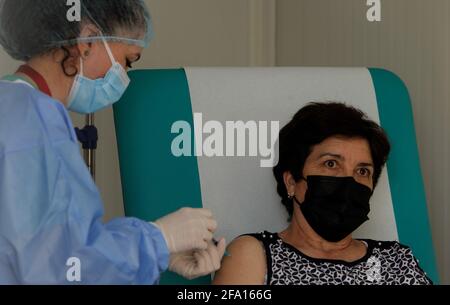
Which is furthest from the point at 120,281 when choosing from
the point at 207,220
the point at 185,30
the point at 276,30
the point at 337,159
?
the point at 276,30

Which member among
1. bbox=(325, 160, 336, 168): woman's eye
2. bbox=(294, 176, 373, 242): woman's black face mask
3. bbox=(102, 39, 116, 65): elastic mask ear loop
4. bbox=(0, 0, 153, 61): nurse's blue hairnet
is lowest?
bbox=(294, 176, 373, 242): woman's black face mask

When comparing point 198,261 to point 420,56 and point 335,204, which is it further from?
point 420,56

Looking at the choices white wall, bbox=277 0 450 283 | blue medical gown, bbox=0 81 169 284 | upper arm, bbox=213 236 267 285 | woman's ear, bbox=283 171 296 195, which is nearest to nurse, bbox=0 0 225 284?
blue medical gown, bbox=0 81 169 284

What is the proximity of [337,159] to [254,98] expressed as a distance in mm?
310

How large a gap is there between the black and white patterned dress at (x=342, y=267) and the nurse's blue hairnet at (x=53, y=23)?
0.60 metres

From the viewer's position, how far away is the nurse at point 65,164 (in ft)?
4.91

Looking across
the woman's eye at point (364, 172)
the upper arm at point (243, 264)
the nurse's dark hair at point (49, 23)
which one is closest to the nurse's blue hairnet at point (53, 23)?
the nurse's dark hair at point (49, 23)

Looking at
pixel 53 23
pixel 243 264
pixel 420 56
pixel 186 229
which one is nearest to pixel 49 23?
pixel 53 23

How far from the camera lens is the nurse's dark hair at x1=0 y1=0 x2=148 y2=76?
174 cm

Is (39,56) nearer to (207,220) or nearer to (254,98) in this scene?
(207,220)

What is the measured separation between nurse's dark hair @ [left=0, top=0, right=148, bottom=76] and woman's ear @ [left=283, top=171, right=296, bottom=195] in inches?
22.4

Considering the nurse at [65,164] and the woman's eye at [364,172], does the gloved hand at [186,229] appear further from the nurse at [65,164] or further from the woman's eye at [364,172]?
the woman's eye at [364,172]

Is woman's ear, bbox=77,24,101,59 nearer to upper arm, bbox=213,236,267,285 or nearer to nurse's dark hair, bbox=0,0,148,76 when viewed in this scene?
nurse's dark hair, bbox=0,0,148,76

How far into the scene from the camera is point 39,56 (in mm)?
1754
